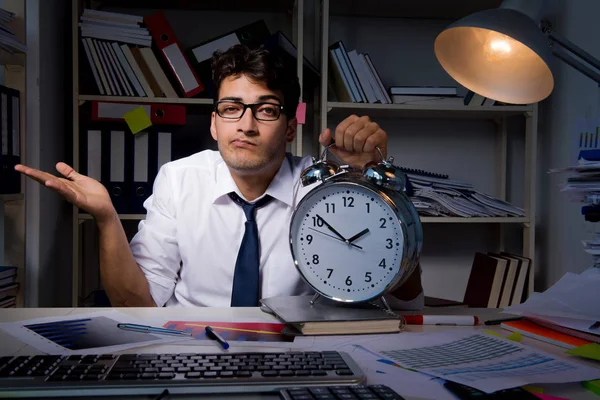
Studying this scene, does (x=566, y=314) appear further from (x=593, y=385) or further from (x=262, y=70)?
(x=262, y=70)

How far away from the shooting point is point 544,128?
267 cm

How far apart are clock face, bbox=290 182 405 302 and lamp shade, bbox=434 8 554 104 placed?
1.15ft

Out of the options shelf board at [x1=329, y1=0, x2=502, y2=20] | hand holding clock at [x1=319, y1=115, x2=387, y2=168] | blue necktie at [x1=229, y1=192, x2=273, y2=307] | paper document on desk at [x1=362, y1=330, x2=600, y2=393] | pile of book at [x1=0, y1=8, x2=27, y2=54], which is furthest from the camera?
shelf board at [x1=329, y1=0, x2=502, y2=20]

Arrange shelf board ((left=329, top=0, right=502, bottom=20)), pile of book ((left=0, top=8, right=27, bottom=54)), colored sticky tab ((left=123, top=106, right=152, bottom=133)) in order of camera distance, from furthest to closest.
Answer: shelf board ((left=329, top=0, right=502, bottom=20)) → colored sticky tab ((left=123, top=106, right=152, bottom=133)) → pile of book ((left=0, top=8, right=27, bottom=54))

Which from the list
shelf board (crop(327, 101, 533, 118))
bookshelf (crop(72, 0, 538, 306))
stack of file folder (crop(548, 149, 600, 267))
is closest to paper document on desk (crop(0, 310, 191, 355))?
stack of file folder (crop(548, 149, 600, 267))

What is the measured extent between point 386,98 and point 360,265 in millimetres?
1530

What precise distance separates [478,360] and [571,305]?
1.12ft

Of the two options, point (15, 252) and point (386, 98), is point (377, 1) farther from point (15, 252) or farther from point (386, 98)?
point (15, 252)

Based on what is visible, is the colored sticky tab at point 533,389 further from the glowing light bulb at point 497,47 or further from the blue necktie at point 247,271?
the blue necktie at point 247,271

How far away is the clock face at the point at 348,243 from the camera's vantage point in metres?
1.04

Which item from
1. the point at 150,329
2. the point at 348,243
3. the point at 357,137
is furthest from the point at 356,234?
the point at 150,329

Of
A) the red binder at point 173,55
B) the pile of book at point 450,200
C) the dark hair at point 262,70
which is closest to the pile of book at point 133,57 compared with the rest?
the red binder at point 173,55

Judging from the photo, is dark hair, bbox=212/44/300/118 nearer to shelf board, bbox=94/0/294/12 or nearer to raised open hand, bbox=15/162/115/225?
raised open hand, bbox=15/162/115/225

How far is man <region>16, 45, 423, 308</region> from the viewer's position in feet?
5.09
